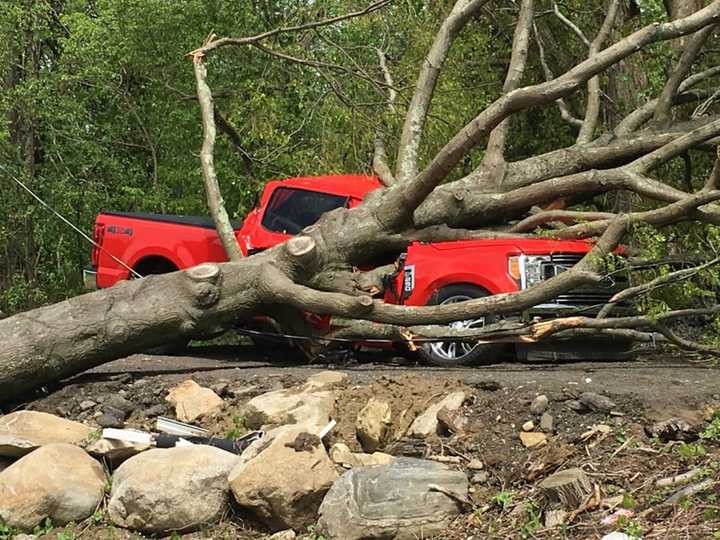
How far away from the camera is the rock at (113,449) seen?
792 centimetres

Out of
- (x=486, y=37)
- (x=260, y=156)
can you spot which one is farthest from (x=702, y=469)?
(x=260, y=156)

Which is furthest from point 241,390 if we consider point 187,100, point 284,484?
point 187,100

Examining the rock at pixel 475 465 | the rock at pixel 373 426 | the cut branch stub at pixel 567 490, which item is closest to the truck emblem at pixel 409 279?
the rock at pixel 373 426

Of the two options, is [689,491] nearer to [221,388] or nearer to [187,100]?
[221,388]

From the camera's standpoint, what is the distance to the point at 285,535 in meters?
6.68

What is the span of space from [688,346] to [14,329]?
6.47 m

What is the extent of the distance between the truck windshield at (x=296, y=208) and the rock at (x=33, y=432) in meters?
4.95

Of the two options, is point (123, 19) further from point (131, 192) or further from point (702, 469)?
point (702, 469)

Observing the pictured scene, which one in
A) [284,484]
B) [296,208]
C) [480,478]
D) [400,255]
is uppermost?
[296,208]

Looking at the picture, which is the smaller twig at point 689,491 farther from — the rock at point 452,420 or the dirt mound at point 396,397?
the dirt mound at point 396,397

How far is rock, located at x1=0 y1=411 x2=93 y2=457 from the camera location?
26.3ft

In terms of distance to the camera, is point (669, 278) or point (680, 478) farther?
point (669, 278)

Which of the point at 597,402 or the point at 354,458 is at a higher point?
the point at 597,402

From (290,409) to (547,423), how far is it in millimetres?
2121
